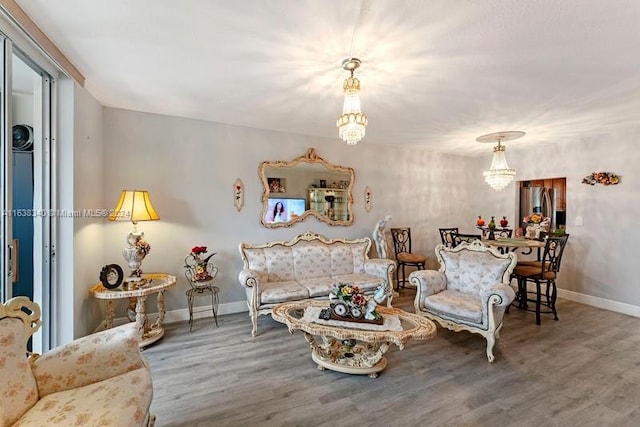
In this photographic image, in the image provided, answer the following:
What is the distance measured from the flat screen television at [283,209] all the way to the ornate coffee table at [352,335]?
172 cm

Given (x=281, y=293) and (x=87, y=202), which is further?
(x=281, y=293)

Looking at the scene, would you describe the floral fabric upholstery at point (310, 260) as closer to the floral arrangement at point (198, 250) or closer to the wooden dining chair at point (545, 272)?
the floral arrangement at point (198, 250)

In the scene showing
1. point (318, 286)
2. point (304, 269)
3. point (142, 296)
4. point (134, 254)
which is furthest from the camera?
point (304, 269)

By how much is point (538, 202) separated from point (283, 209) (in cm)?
464

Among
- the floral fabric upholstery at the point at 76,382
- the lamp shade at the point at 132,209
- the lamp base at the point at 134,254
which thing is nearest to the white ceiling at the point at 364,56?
the lamp shade at the point at 132,209

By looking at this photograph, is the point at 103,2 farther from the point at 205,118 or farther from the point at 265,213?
the point at 265,213

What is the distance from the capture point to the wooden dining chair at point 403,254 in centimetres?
491

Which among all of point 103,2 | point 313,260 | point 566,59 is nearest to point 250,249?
point 313,260

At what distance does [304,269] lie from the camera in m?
4.07

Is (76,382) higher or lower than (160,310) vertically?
higher

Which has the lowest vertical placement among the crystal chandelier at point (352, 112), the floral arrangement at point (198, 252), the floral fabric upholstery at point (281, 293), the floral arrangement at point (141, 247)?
the floral fabric upholstery at point (281, 293)

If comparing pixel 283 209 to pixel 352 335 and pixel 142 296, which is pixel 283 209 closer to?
pixel 142 296

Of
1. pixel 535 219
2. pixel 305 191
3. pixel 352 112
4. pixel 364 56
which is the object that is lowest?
pixel 535 219

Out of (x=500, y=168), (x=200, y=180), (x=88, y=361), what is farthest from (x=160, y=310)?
(x=500, y=168)
